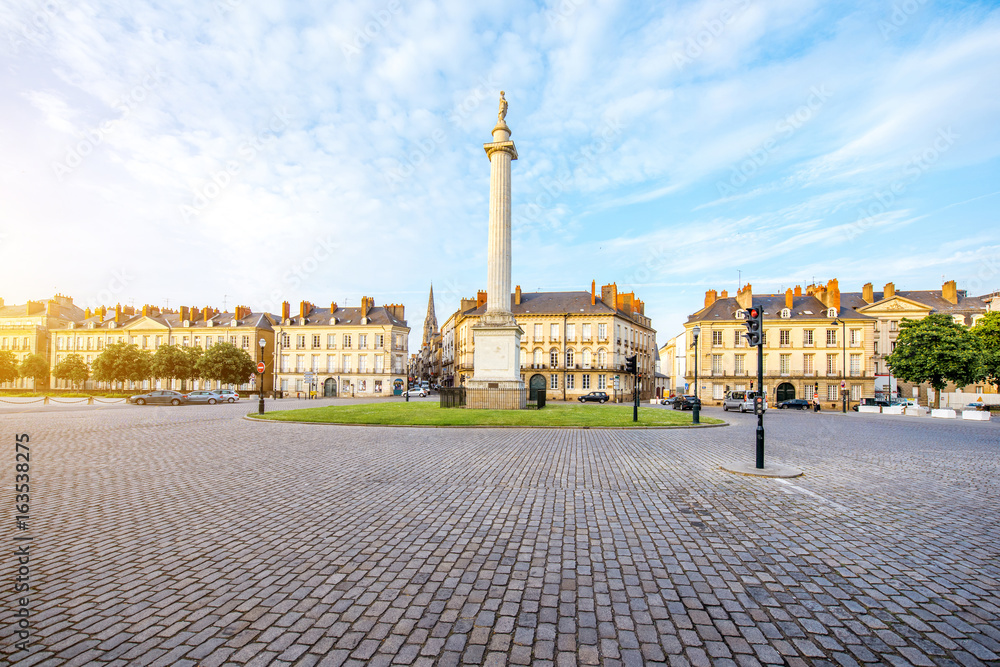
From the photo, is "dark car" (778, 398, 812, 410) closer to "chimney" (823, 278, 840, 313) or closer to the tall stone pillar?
"chimney" (823, 278, 840, 313)

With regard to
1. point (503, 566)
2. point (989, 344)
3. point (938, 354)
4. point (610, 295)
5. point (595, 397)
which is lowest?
point (595, 397)

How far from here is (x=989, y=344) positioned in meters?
41.6

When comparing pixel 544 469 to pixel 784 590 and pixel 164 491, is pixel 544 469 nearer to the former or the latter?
pixel 784 590

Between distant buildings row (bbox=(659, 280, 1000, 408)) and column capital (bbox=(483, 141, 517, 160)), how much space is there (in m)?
32.6

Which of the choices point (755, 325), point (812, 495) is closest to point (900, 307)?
point (755, 325)

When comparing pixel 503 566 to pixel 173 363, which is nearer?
pixel 503 566

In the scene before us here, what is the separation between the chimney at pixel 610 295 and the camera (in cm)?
5713

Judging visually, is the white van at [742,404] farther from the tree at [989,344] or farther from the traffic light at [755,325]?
the traffic light at [755,325]

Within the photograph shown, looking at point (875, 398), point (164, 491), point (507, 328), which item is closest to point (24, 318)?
point (507, 328)

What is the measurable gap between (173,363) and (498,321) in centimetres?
4303

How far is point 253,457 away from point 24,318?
8639 centimetres

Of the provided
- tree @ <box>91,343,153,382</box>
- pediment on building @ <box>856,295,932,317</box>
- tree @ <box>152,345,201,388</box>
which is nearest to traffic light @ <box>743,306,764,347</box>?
tree @ <box>152,345,201,388</box>

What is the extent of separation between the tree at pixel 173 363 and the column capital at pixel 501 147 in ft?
138

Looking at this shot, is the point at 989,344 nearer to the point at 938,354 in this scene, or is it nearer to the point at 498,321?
the point at 938,354
